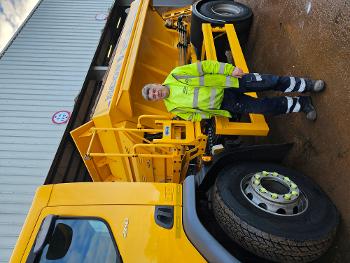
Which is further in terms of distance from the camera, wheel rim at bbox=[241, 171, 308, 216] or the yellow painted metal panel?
wheel rim at bbox=[241, 171, 308, 216]

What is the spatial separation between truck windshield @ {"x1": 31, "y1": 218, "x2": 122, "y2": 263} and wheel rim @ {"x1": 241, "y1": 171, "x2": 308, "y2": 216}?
1.09 metres

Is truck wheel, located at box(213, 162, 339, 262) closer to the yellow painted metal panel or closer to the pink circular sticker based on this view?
the yellow painted metal panel

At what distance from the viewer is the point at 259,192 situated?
2.48 m

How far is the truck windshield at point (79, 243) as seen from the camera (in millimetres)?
2209

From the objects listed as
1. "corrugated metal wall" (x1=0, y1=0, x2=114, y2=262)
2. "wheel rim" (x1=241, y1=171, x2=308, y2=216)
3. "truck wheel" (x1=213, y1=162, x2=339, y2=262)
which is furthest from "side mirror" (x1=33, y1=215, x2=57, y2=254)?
"corrugated metal wall" (x1=0, y1=0, x2=114, y2=262)

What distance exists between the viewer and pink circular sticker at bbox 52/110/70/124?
21.8ft

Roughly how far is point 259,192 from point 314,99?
1212 millimetres

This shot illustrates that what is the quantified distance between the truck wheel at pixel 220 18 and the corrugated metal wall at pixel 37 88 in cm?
320

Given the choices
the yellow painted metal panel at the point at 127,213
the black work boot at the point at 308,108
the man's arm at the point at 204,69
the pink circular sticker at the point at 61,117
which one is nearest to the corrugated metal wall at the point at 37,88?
the pink circular sticker at the point at 61,117

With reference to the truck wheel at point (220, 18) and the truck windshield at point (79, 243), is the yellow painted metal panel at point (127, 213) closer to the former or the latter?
the truck windshield at point (79, 243)

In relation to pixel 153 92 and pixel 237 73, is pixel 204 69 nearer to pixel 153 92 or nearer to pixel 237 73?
pixel 237 73

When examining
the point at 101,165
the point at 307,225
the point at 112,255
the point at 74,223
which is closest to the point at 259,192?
the point at 307,225

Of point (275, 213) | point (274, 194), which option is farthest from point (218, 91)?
point (275, 213)

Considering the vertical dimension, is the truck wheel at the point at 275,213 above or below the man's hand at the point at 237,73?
below
